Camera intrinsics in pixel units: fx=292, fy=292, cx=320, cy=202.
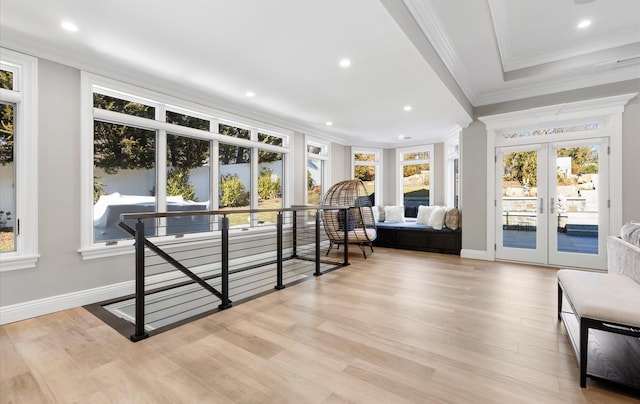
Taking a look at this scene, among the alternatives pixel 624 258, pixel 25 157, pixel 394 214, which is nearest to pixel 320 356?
pixel 624 258

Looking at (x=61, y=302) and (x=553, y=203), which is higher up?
(x=553, y=203)

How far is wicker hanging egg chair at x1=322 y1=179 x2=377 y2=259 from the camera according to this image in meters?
5.71

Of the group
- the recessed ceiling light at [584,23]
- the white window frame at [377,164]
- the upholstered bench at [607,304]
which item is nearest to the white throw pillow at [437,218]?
the white window frame at [377,164]

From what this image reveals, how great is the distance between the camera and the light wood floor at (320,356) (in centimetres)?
166

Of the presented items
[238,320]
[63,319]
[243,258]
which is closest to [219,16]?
[238,320]

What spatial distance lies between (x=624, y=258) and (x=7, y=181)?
18.3 ft

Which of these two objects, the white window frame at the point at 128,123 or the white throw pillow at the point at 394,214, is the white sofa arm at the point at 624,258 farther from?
the white window frame at the point at 128,123

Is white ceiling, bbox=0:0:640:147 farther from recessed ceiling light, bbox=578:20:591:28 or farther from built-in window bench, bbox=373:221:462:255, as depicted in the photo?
built-in window bench, bbox=373:221:462:255

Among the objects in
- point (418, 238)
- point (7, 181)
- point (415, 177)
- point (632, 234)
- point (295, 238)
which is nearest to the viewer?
point (632, 234)

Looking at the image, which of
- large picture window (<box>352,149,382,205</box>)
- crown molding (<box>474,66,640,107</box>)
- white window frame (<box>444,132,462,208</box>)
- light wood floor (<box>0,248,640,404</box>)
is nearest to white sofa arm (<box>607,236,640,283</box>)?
light wood floor (<box>0,248,640,404</box>)

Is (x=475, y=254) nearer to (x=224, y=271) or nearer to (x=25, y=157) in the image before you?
(x=224, y=271)

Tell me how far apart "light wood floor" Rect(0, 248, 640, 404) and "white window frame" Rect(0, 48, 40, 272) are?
707 millimetres

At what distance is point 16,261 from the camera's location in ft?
8.89

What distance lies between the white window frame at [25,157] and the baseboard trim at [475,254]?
6121mm
